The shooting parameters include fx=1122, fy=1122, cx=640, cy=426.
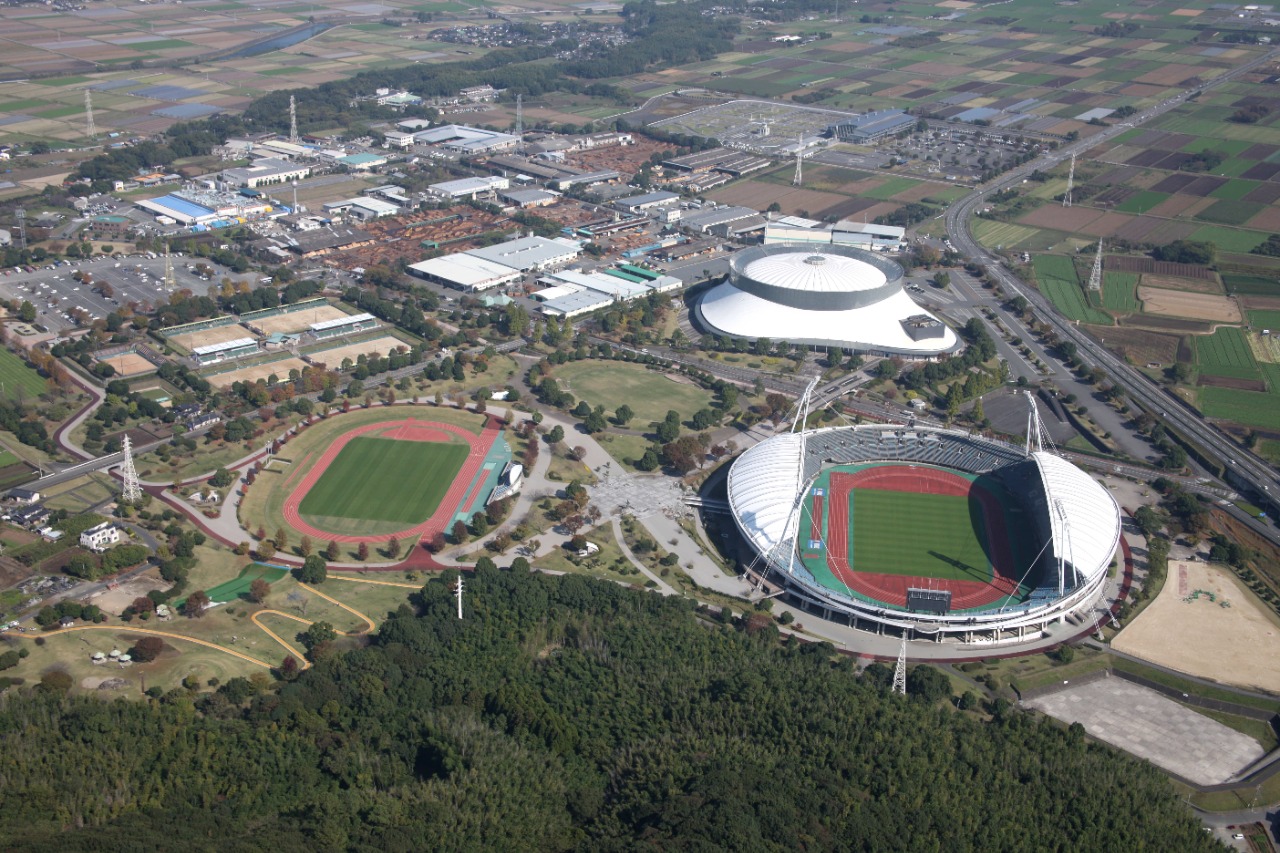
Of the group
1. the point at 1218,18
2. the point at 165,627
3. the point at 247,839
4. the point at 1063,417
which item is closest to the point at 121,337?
the point at 165,627

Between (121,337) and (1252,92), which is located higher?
(1252,92)

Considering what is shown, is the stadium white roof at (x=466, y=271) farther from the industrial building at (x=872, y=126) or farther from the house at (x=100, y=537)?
the industrial building at (x=872, y=126)

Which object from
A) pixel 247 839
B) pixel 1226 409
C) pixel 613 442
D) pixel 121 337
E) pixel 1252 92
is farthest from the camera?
pixel 1252 92

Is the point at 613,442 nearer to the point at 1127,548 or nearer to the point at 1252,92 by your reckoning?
the point at 1127,548

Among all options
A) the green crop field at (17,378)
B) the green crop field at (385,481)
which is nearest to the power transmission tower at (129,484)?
the green crop field at (385,481)

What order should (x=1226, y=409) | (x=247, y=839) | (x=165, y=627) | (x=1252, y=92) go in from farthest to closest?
(x=1252, y=92) → (x=1226, y=409) → (x=165, y=627) → (x=247, y=839)

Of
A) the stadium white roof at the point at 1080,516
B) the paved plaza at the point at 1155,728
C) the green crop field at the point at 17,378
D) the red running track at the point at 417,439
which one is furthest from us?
the green crop field at the point at 17,378
